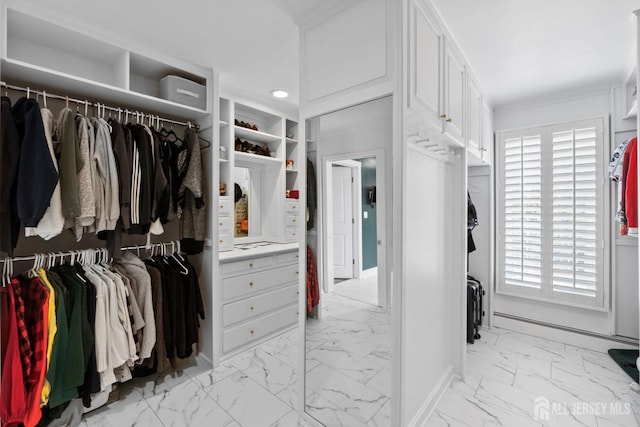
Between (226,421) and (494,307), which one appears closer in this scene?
(226,421)

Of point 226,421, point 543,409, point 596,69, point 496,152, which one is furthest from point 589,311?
point 226,421

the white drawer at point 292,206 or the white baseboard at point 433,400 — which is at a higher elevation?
the white drawer at point 292,206

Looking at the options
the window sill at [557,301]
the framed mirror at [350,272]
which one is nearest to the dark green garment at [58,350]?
the framed mirror at [350,272]

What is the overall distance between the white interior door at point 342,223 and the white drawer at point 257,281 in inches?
48.3

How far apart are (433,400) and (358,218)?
1.33 m

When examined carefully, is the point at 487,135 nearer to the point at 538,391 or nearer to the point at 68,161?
the point at 538,391

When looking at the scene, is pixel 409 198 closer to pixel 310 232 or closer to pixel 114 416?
pixel 310 232

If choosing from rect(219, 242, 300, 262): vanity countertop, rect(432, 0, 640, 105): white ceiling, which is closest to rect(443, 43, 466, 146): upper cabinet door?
rect(432, 0, 640, 105): white ceiling

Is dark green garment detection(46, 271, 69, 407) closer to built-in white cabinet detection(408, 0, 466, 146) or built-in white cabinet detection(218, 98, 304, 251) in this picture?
built-in white cabinet detection(218, 98, 304, 251)

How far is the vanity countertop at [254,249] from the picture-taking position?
8.50 feet

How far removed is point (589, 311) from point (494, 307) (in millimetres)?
792

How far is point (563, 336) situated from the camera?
295 centimetres

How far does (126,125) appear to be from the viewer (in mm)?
2016

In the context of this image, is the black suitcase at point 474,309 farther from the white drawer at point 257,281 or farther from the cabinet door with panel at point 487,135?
the white drawer at point 257,281
